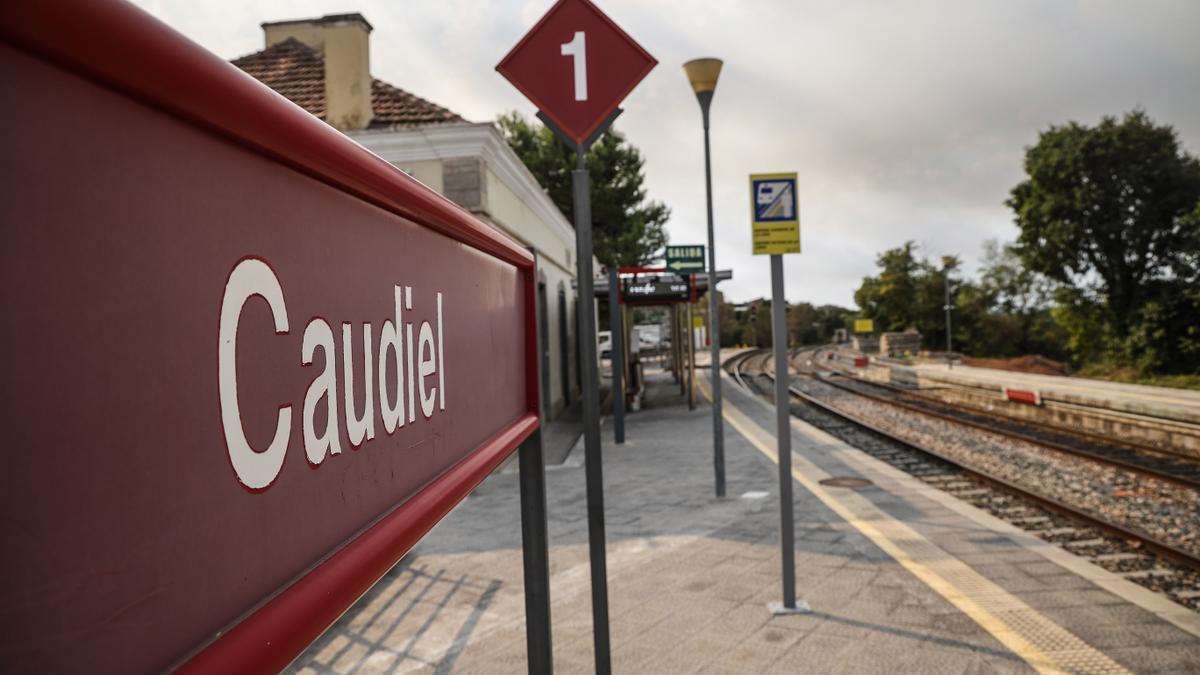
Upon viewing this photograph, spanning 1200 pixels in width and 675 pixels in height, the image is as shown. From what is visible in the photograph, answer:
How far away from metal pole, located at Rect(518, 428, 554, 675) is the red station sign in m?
1.06

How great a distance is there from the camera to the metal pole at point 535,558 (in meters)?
2.04

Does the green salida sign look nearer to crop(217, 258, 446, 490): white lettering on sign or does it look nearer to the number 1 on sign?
the number 1 on sign

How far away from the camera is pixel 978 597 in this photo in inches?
207

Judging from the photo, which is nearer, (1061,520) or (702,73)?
(1061,520)

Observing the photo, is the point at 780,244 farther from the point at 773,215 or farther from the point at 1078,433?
the point at 1078,433

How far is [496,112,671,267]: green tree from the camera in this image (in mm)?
37688

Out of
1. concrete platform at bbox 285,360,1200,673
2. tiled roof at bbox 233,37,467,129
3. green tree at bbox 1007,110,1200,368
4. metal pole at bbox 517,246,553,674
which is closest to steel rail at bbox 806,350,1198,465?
concrete platform at bbox 285,360,1200,673

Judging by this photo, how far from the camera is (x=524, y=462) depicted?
229 cm

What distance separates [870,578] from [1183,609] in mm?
1866

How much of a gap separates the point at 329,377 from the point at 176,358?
0.30m

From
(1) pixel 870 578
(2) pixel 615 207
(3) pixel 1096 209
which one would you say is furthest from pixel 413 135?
(3) pixel 1096 209

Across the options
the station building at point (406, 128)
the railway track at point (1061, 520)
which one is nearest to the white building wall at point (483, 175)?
the station building at point (406, 128)

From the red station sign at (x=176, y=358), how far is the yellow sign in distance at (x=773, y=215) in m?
4.22

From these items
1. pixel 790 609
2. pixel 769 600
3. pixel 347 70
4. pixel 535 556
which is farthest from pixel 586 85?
pixel 347 70
